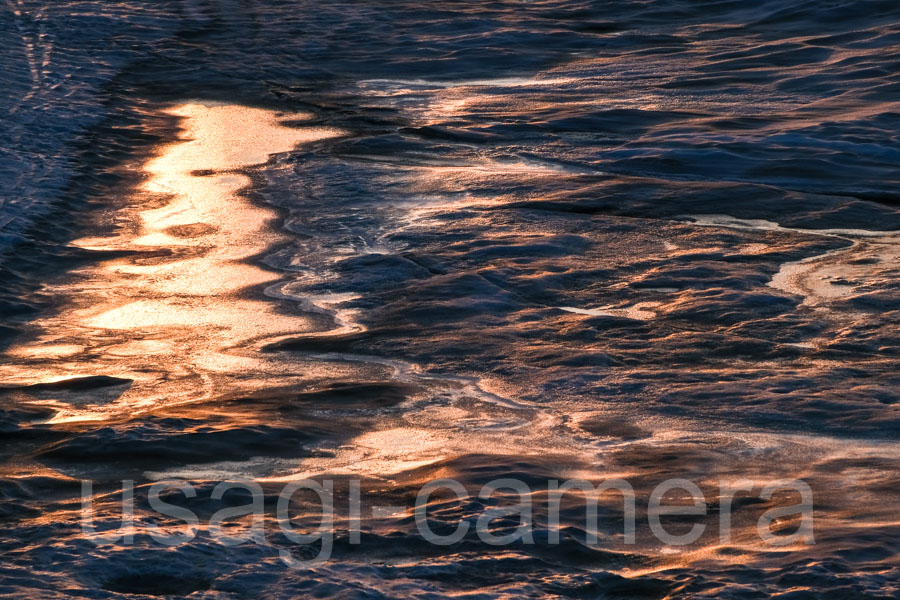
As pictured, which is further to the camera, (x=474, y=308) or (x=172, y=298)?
(x=172, y=298)

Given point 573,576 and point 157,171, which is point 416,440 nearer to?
point 573,576

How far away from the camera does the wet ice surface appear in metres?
2.49

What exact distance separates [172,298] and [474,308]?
1209 millimetres

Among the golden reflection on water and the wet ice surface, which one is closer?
the wet ice surface

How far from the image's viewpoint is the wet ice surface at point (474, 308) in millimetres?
2486

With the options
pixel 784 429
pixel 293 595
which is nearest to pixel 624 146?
pixel 784 429

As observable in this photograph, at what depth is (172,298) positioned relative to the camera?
15.5 ft

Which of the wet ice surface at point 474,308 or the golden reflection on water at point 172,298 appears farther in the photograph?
the golden reflection on water at point 172,298

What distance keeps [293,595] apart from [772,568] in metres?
0.93

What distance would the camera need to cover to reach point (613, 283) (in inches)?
186

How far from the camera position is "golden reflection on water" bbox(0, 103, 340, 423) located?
3.96 m

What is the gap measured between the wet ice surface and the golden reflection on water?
0.02 meters

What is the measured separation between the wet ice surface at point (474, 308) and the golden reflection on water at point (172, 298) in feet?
0.06

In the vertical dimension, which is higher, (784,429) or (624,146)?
(624,146)
